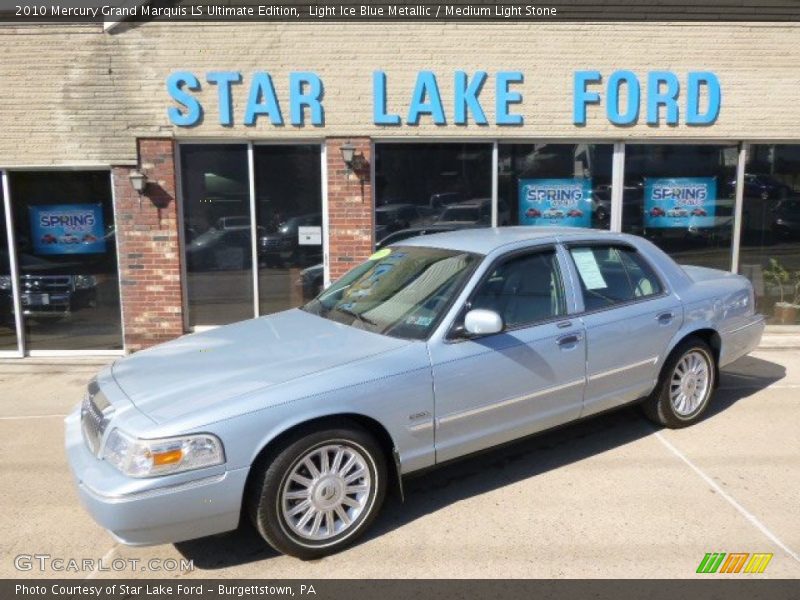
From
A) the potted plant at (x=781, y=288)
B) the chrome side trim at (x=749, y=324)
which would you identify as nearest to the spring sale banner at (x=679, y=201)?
the potted plant at (x=781, y=288)

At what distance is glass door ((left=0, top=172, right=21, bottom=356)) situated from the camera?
8.08 m

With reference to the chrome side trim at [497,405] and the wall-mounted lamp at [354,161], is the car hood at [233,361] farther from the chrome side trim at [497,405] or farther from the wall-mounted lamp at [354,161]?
the wall-mounted lamp at [354,161]

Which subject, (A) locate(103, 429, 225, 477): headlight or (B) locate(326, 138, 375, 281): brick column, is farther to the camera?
(B) locate(326, 138, 375, 281): brick column

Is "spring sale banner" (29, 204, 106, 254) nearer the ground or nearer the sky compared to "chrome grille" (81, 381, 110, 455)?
nearer the sky

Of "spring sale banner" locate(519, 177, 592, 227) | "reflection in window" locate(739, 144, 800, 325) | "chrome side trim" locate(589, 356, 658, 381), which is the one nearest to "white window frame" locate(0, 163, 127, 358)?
"spring sale banner" locate(519, 177, 592, 227)

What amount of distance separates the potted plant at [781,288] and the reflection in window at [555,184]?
2.42 meters

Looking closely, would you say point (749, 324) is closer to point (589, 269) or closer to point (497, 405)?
point (589, 269)

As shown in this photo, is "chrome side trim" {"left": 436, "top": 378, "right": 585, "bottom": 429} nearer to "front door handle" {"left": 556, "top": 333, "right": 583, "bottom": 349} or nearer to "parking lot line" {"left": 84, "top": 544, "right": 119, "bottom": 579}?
"front door handle" {"left": 556, "top": 333, "right": 583, "bottom": 349}

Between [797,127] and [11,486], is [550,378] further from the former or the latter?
[797,127]

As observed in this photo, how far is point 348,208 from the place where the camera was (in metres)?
8.05

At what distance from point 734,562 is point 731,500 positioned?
74 centimetres

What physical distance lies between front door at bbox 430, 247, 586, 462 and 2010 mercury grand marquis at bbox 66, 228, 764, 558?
0.4 inches

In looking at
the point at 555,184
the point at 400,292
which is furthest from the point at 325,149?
the point at 400,292

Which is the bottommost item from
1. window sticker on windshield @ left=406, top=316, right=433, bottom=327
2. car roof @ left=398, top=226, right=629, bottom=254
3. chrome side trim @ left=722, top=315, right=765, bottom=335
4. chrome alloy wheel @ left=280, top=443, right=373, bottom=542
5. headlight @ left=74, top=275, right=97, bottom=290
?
chrome alloy wheel @ left=280, top=443, right=373, bottom=542
